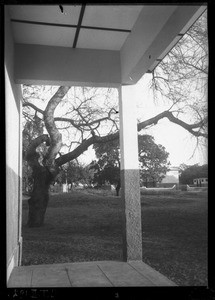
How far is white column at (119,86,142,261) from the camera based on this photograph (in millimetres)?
3822

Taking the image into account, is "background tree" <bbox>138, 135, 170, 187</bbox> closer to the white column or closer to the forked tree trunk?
the forked tree trunk

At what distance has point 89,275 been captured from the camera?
310 centimetres

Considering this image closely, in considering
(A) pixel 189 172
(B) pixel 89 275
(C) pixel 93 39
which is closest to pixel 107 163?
(A) pixel 189 172

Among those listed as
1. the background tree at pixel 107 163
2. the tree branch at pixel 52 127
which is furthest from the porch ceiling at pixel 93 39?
the background tree at pixel 107 163

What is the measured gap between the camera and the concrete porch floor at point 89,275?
2.80 meters

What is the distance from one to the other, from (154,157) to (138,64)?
18.6 ft

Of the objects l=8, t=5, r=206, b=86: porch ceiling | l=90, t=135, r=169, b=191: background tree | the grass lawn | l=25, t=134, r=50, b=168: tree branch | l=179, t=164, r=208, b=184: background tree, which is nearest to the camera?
l=8, t=5, r=206, b=86: porch ceiling

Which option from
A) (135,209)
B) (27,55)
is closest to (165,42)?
(27,55)

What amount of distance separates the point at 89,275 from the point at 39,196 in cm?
524

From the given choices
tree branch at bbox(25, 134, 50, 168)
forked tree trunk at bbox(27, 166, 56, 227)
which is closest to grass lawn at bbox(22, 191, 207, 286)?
forked tree trunk at bbox(27, 166, 56, 227)

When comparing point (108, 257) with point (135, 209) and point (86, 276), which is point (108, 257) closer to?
point (135, 209)

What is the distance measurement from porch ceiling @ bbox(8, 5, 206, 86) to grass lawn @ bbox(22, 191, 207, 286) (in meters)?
3.94

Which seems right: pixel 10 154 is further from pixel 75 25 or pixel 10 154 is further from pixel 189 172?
pixel 189 172

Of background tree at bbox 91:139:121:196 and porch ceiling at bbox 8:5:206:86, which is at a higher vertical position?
porch ceiling at bbox 8:5:206:86
